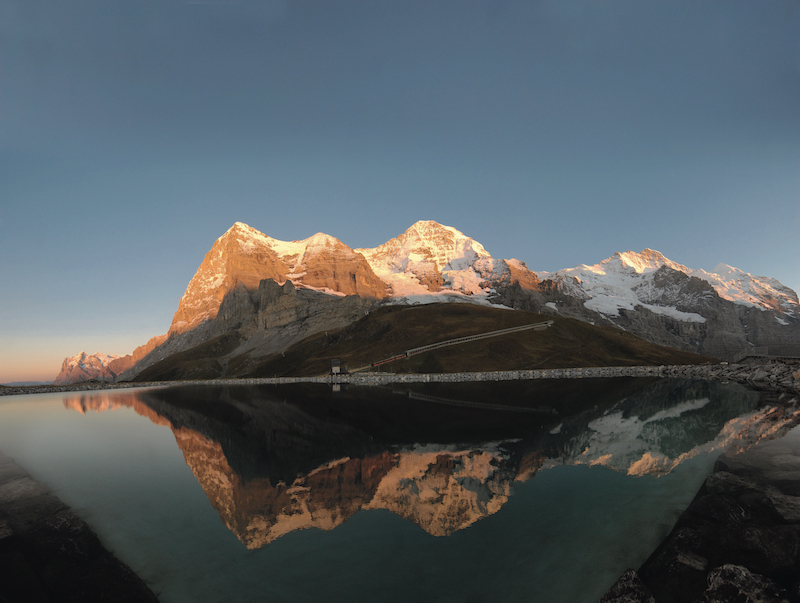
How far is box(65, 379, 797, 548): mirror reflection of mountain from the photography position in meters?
19.4

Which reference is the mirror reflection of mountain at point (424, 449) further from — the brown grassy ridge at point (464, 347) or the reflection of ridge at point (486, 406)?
the brown grassy ridge at point (464, 347)

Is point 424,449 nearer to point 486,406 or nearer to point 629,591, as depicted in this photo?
point 629,591

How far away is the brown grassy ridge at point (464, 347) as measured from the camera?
125 metres

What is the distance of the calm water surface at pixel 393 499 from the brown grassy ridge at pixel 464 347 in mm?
81745

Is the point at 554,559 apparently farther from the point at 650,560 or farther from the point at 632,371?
the point at 632,371

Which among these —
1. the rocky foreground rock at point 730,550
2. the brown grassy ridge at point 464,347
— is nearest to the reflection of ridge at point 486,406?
the rocky foreground rock at point 730,550

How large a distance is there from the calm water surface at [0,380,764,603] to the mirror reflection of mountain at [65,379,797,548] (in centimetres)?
15

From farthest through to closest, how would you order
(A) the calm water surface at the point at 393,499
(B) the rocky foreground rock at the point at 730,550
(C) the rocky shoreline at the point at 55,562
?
(A) the calm water surface at the point at 393,499, (C) the rocky shoreline at the point at 55,562, (B) the rocky foreground rock at the point at 730,550

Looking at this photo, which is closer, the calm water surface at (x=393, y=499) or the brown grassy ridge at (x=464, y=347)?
the calm water surface at (x=393, y=499)

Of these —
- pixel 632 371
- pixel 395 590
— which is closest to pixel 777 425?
pixel 395 590

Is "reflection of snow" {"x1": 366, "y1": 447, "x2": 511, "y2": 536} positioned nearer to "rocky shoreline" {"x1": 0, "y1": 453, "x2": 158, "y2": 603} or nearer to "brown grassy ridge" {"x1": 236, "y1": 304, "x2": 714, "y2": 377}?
"rocky shoreline" {"x1": 0, "y1": 453, "x2": 158, "y2": 603}

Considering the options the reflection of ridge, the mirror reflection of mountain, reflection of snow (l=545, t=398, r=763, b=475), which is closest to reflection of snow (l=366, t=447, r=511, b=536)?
the mirror reflection of mountain

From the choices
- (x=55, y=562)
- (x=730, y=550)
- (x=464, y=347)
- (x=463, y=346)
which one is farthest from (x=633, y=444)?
(x=463, y=346)

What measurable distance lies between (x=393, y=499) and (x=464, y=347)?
117 meters
